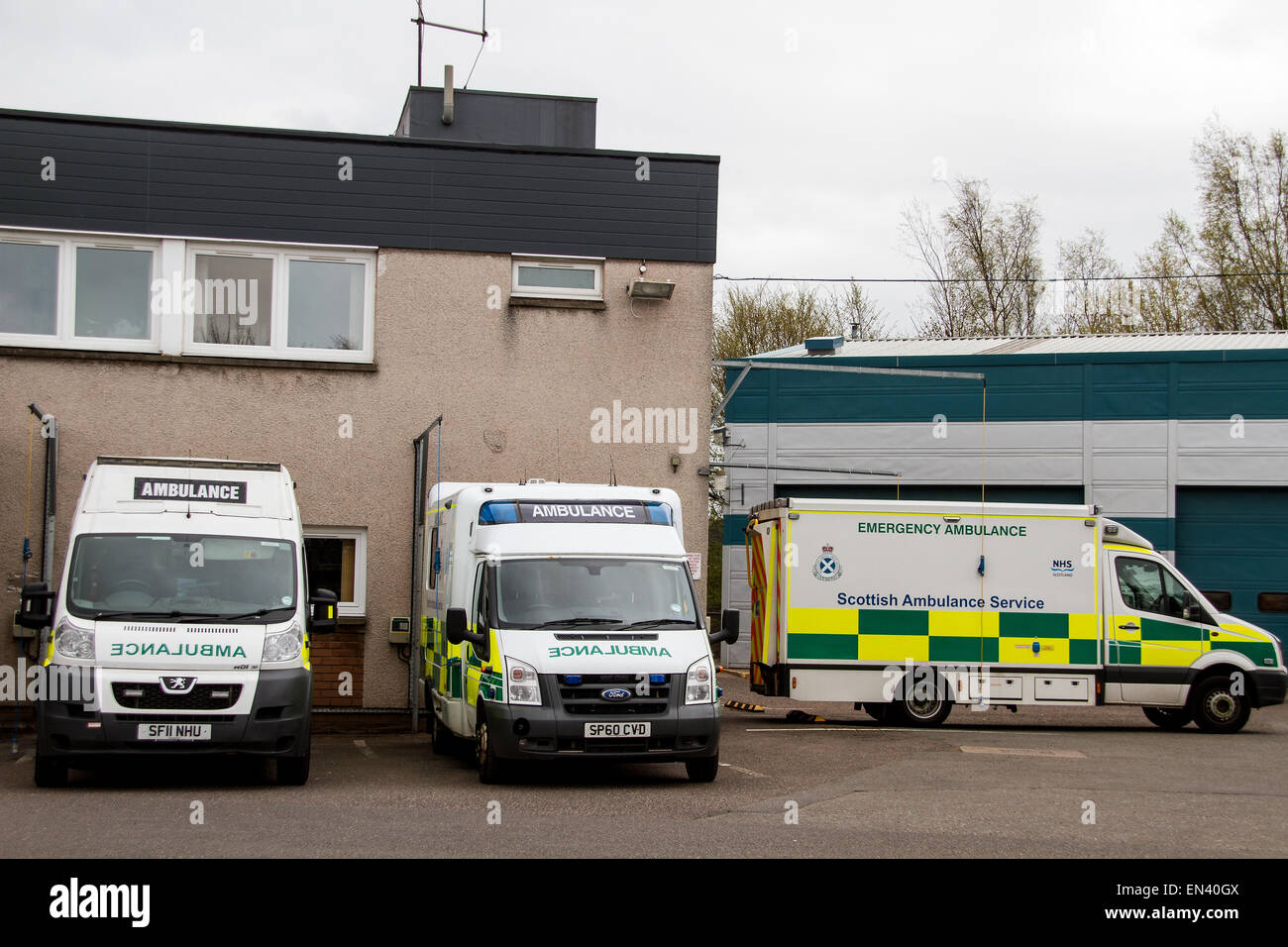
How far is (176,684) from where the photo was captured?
10.8 m

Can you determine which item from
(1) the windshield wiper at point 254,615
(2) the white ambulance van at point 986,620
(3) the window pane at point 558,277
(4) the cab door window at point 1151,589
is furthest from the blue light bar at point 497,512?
(4) the cab door window at point 1151,589

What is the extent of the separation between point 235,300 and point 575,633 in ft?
24.1

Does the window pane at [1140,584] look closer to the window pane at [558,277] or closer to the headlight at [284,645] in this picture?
the window pane at [558,277]

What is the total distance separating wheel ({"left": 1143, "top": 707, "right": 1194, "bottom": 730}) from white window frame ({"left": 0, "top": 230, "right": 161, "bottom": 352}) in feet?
43.0

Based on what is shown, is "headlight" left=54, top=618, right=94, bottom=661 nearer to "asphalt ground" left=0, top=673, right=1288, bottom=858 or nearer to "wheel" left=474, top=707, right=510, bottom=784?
"asphalt ground" left=0, top=673, right=1288, bottom=858

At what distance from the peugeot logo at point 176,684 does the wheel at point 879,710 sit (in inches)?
364

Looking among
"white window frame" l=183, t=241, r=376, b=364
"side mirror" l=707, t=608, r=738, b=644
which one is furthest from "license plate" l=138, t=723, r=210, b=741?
"white window frame" l=183, t=241, r=376, b=364

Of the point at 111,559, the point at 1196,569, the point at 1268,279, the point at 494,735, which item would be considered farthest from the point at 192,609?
the point at 1268,279

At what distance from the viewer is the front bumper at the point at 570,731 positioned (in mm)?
11078

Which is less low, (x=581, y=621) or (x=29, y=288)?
(x=29, y=288)

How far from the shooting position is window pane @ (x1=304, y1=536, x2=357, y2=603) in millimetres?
16422

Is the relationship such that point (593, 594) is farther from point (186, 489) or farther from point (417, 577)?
point (417, 577)

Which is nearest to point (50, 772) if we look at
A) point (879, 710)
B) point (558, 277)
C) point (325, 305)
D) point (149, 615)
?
point (149, 615)

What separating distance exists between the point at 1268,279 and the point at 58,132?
1191 inches
